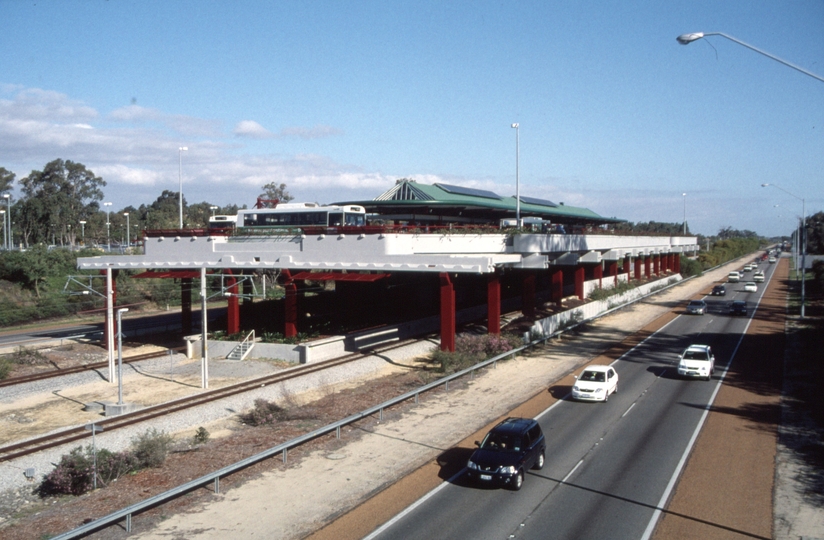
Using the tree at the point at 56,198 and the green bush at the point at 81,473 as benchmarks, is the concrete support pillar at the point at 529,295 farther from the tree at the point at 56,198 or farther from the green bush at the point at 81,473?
the tree at the point at 56,198

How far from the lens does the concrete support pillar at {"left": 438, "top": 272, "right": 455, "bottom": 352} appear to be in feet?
103

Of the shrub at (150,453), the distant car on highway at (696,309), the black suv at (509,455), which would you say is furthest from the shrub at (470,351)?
the distant car on highway at (696,309)

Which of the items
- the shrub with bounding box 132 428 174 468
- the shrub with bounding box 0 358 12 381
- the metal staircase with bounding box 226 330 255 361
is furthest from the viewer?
the metal staircase with bounding box 226 330 255 361

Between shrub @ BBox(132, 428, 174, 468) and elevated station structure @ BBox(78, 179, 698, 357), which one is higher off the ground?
elevated station structure @ BBox(78, 179, 698, 357)

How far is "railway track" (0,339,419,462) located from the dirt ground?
7.02 feet

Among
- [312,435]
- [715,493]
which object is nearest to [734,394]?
[715,493]

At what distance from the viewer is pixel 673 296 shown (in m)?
69.2

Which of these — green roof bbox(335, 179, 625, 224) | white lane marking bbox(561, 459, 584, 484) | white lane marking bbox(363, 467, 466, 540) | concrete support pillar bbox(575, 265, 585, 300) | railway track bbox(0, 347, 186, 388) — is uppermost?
green roof bbox(335, 179, 625, 224)

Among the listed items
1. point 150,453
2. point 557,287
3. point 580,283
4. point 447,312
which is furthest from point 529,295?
point 150,453

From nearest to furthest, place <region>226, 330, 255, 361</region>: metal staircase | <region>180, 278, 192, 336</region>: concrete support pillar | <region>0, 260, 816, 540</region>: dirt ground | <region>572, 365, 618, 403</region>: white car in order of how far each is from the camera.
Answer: <region>0, 260, 816, 540</region>: dirt ground < <region>572, 365, 618, 403</region>: white car < <region>226, 330, 255, 361</region>: metal staircase < <region>180, 278, 192, 336</region>: concrete support pillar

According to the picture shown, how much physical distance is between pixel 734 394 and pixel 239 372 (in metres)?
21.6

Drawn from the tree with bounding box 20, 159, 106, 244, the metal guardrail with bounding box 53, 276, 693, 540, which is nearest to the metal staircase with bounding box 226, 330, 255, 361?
the metal guardrail with bounding box 53, 276, 693, 540

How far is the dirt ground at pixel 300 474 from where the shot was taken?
44.5 feet

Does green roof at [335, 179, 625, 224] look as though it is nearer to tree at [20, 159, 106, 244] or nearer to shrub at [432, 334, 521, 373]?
shrub at [432, 334, 521, 373]
